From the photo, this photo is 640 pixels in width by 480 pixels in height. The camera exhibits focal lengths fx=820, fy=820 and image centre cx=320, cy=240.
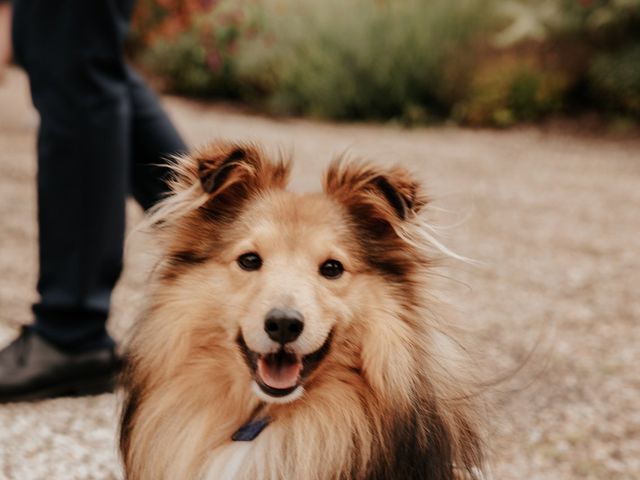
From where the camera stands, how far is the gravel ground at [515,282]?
2.93 m

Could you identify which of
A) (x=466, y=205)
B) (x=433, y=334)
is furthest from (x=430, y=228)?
(x=466, y=205)

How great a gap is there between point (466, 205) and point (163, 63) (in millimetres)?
7737

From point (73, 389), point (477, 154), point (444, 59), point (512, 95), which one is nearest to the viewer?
point (73, 389)

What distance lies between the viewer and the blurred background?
310 centimetres

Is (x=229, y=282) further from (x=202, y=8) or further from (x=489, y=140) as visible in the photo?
(x=202, y=8)

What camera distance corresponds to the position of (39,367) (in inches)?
115

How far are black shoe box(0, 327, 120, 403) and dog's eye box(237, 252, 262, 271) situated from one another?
1.04 metres

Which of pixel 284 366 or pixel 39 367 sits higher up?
pixel 284 366

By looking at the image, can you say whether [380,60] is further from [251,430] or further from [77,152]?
[251,430]

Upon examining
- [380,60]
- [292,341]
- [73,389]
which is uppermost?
[292,341]

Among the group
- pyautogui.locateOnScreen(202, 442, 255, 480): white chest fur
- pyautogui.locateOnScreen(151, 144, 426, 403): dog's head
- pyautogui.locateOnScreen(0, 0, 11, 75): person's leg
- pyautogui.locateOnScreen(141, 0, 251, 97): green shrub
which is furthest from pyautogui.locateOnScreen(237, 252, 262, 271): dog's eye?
pyautogui.locateOnScreen(141, 0, 251, 97): green shrub

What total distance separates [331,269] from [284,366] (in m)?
0.30

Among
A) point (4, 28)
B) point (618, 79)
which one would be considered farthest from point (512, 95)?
point (4, 28)

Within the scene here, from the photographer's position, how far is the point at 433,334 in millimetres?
2221
